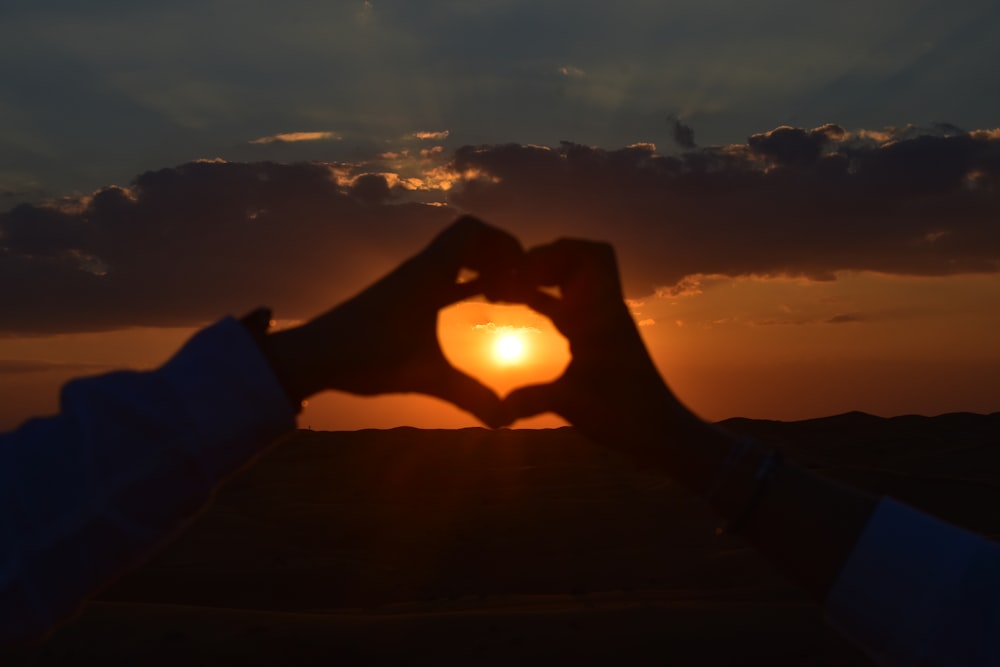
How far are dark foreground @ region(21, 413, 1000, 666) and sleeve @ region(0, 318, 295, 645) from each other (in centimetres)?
439

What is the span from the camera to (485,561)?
10.3 meters

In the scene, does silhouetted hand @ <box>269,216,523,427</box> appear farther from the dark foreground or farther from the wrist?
the dark foreground

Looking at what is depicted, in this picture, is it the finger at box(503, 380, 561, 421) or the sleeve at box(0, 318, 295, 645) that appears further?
the finger at box(503, 380, 561, 421)

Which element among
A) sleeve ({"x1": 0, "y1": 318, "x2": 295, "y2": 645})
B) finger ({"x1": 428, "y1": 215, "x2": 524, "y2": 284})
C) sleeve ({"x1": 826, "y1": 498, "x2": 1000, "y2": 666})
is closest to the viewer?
sleeve ({"x1": 0, "y1": 318, "x2": 295, "y2": 645})

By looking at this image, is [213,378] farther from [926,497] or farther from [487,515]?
[926,497]

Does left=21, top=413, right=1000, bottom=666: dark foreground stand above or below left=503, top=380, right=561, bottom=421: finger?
below

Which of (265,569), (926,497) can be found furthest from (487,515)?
(926,497)

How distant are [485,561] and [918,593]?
915 cm

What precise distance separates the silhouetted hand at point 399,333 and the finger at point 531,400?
0.32 ft

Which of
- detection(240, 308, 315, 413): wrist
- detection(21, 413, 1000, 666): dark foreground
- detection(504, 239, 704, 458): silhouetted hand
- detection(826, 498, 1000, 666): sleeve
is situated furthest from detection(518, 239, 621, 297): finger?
detection(21, 413, 1000, 666): dark foreground

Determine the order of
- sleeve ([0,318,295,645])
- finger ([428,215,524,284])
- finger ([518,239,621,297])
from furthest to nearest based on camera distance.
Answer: finger ([518,239,621,297])
finger ([428,215,524,284])
sleeve ([0,318,295,645])

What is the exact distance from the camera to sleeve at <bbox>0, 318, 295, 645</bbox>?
1226 millimetres

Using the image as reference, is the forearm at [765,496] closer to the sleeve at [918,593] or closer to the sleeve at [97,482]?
the sleeve at [918,593]

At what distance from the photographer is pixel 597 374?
176 centimetres
